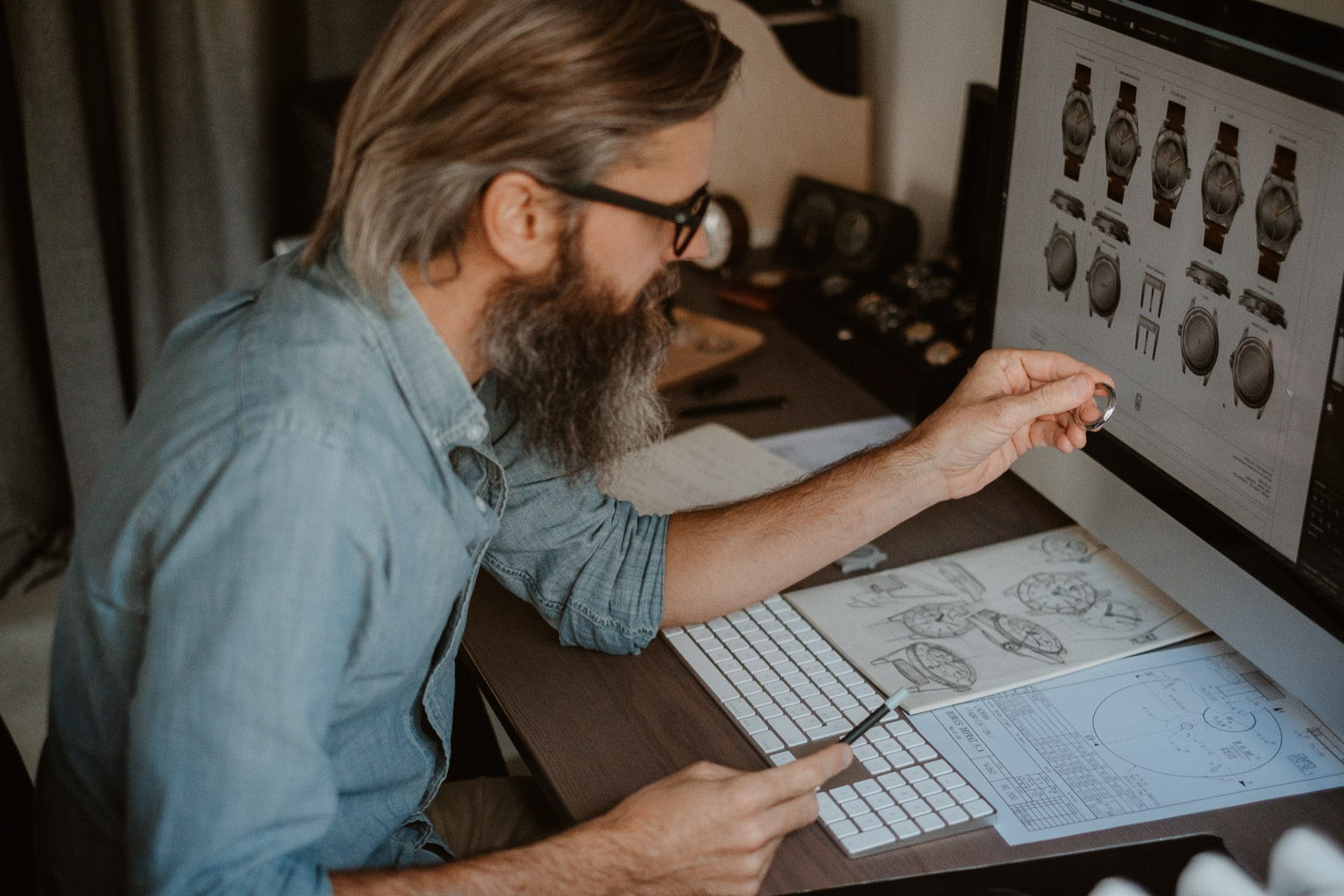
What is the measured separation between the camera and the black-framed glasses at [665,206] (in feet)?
2.99

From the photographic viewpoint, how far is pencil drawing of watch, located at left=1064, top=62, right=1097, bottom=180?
1.05m

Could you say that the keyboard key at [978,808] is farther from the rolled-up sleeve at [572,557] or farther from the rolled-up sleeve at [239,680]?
the rolled-up sleeve at [239,680]

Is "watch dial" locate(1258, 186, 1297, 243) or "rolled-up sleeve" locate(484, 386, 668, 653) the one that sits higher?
"watch dial" locate(1258, 186, 1297, 243)

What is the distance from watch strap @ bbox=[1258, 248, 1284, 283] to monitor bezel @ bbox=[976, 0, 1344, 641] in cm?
7

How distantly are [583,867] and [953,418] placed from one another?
21.2 inches

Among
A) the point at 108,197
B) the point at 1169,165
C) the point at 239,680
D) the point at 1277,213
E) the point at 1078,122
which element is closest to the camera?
the point at 239,680

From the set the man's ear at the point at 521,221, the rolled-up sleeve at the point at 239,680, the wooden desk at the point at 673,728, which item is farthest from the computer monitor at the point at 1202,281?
the rolled-up sleeve at the point at 239,680

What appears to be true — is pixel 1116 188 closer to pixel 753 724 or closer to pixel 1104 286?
pixel 1104 286

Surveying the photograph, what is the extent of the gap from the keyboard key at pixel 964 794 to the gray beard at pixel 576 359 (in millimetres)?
426

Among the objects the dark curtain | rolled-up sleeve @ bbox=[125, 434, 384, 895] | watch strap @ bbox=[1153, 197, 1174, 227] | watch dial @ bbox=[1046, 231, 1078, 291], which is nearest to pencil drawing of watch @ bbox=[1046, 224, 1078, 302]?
watch dial @ bbox=[1046, 231, 1078, 291]

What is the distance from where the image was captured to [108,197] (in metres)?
2.32

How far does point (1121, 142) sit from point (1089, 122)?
5 cm

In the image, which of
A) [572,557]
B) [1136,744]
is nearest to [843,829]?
[1136,744]

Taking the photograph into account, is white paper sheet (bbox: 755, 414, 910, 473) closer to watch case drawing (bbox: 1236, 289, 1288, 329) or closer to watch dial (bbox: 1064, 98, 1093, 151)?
watch dial (bbox: 1064, 98, 1093, 151)
